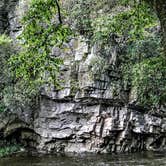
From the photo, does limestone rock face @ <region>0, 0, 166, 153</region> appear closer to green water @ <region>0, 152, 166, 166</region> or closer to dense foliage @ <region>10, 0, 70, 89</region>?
green water @ <region>0, 152, 166, 166</region>

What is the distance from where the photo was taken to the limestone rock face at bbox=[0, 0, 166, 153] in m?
21.1

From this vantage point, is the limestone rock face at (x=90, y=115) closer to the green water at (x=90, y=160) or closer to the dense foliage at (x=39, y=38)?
the green water at (x=90, y=160)

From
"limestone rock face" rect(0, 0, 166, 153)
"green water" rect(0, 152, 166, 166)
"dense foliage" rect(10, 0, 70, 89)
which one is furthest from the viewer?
"limestone rock face" rect(0, 0, 166, 153)

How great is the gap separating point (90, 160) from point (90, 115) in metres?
3.55

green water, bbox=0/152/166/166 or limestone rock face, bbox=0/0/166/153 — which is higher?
limestone rock face, bbox=0/0/166/153

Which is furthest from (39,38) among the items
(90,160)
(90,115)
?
(90,115)

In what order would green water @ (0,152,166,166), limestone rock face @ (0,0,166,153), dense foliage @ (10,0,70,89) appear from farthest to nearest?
limestone rock face @ (0,0,166,153)
green water @ (0,152,166,166)
dense foliage @ (10,0,70,89)

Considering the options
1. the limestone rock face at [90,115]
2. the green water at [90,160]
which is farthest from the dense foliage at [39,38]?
the limestone rock face at [90,115]

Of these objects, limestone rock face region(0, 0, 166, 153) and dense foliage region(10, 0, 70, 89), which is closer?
dense foliage region(10, 0, 70, 89)

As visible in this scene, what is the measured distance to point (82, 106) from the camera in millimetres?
21719

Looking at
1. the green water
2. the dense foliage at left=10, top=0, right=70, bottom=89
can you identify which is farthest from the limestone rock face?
the dense foliage at left=10, top=0, right=70, bottom=89

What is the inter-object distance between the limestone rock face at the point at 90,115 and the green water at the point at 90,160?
5.28 feet

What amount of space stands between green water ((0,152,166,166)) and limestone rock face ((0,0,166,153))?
161 cm

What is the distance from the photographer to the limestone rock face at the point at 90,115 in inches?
831
